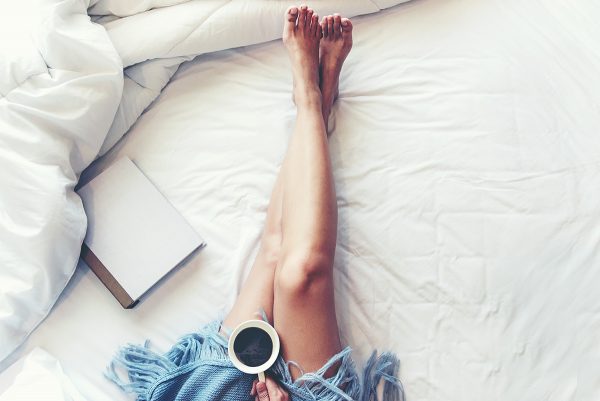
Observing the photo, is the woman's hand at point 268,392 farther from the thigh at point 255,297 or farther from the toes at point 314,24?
the toes at point 314,24

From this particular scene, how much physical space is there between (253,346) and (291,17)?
62cm

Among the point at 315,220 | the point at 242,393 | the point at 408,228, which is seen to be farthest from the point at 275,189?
the point at 242,393

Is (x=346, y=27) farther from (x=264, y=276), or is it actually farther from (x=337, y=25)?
(x=264, y=276)

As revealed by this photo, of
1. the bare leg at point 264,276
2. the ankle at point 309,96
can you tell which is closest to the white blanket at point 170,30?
the ankle at point 309,96

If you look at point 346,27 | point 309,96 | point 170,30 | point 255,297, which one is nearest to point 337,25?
point 346,27

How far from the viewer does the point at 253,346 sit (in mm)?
824

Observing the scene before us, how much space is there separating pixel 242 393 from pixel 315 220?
0.29 m

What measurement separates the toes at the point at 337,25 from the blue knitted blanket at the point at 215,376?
1.93 feet

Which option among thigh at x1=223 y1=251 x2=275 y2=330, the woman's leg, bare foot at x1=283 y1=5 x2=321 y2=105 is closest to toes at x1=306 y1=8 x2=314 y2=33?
bare foot at x1=283 y1=5 x2=321 y2=105

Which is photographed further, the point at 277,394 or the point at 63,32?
the point at 63,32

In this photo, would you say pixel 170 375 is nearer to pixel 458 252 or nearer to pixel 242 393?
pixel 242 393

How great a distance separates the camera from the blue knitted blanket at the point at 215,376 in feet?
2.65

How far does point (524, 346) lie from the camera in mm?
869

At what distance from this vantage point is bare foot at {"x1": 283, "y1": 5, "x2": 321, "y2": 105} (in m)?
1.03
